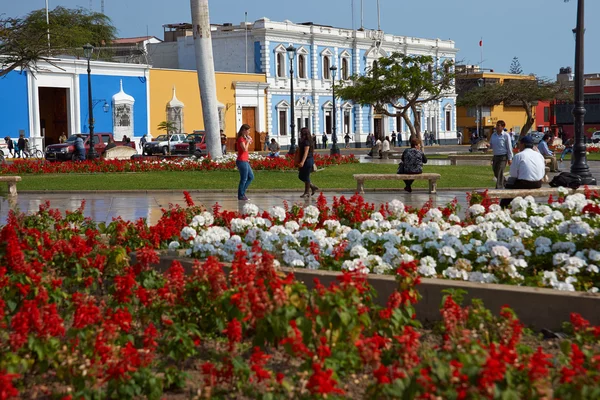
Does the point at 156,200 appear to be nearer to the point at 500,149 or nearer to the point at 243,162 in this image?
the point at 243,162

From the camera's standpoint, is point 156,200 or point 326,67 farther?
point 326,67

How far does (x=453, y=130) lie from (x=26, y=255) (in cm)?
7771

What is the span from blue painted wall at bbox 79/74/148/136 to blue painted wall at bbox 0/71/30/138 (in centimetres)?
393

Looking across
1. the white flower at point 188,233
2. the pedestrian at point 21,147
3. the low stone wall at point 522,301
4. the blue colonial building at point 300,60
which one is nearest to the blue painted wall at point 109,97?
the pedestrian at point 21,147

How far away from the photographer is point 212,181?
22.8 meters

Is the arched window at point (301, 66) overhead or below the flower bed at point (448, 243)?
overhead

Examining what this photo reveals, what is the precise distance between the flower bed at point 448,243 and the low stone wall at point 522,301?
9.9 inches

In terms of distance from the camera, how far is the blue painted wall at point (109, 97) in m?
47.9

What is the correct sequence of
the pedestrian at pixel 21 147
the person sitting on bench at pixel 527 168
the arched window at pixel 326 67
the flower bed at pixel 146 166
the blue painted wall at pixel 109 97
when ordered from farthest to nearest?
the arched window at pixel 326 67 → the blue painted wall at pixel 109 97 → the pedestrian at pixel 21 147 → the flower bed at pixel 146 166 → the person sitting on bench at pixel 527 168

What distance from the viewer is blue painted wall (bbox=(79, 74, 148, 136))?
157 feet

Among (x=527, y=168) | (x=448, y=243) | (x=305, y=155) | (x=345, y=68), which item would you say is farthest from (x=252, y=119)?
(x=448, y=243)

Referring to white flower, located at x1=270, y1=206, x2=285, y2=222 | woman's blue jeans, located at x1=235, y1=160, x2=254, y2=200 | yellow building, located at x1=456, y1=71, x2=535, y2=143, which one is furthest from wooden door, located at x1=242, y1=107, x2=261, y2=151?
white flower, located at x1=270, y1=206, x2=285, y2=222

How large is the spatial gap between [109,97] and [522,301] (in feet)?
148

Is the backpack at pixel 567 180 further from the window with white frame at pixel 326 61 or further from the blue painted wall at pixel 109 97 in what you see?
the window with white frame at pixel 326 61
